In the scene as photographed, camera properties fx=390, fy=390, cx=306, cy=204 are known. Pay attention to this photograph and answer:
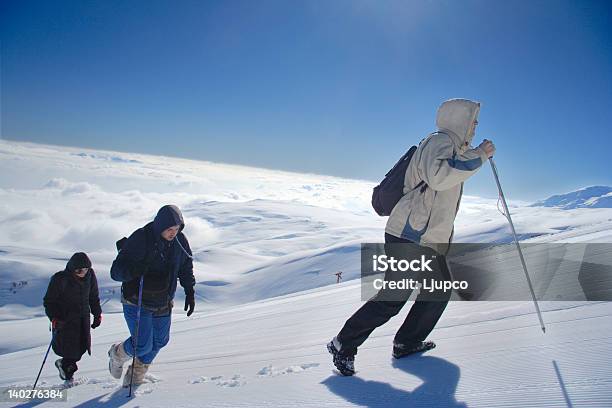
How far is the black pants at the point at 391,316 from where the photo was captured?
9.87ft

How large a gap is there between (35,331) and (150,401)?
178ft

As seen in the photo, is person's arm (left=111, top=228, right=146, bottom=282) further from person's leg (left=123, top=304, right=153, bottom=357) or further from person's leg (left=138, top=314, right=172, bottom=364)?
person's leg (left=138, top=314, right=172, bottom=364)

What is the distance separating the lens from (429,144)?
2.90 meters

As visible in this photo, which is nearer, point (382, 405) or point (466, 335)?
point (382, 405)

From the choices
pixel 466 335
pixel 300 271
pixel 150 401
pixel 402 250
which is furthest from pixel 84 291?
pixel 300 271

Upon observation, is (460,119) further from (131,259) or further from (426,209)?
(131,259)

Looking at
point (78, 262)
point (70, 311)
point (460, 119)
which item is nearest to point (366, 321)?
point (460, 119)

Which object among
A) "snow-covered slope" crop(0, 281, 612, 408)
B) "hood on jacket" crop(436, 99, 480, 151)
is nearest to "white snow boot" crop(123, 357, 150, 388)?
"snow-covered slope" crop(0, 281, 612, 408)

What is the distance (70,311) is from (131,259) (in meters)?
1.91

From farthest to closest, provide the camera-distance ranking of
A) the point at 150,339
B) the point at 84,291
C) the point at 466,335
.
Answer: the point at 84,291
the point at 150,339
the point at 466,335

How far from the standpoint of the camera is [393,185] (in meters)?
3.07

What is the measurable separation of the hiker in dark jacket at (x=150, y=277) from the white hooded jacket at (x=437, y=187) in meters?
2.12

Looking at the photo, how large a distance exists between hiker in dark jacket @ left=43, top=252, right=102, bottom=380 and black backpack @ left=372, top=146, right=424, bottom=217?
3.79m

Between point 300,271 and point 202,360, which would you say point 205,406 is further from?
point 300,271
